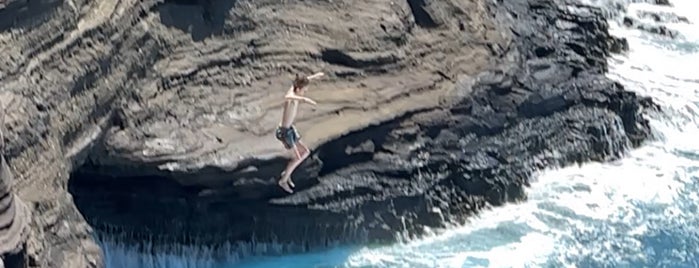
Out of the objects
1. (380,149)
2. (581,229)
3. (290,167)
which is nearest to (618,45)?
(581,229)

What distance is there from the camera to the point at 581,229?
17203mm

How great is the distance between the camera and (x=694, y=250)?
1681 cm

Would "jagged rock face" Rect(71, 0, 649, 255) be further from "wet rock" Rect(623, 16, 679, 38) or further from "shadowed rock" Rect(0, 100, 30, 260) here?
"wet rock" Rect(623, 16, 679, 38)

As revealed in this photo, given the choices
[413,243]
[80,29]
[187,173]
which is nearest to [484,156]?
[413,243]

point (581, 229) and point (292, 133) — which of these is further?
point (581, 229)

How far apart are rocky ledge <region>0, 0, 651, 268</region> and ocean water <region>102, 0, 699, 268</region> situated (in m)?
0.25

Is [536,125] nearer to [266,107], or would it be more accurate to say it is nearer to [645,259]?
[645,259]

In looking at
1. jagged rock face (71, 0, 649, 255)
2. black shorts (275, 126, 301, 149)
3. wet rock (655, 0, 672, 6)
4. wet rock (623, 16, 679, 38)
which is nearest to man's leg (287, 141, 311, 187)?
black shorts (275, 126, 301, 149)

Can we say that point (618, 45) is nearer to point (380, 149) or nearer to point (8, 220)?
point (380, 149)

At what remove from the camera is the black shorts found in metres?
15.1

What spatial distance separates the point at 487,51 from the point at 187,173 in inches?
227

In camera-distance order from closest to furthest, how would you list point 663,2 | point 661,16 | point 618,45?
1. point 618,45
2. point 661,16
3. point 663,2

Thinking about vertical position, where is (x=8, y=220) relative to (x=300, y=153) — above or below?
above

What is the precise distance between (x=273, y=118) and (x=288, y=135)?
136 cm
